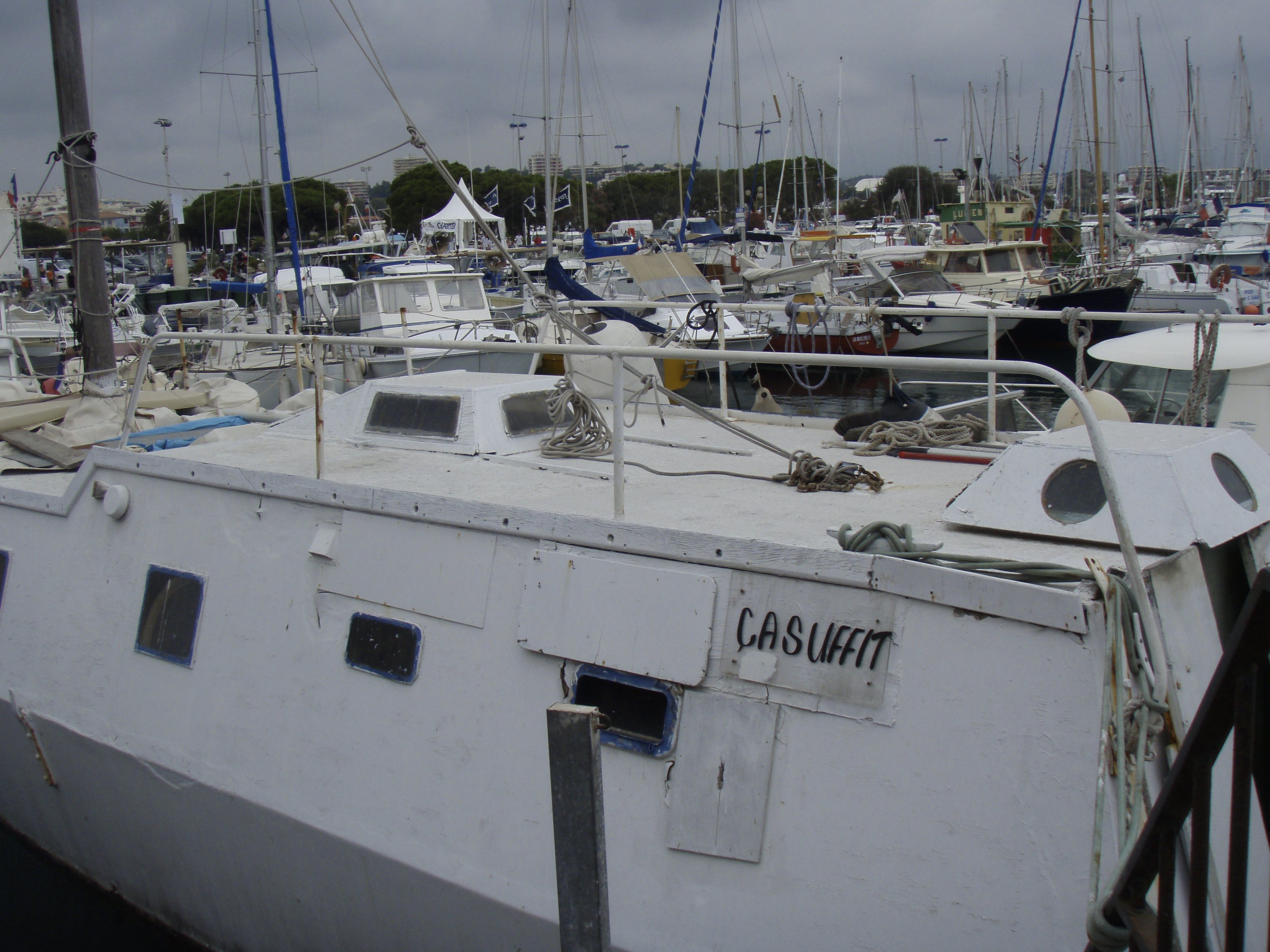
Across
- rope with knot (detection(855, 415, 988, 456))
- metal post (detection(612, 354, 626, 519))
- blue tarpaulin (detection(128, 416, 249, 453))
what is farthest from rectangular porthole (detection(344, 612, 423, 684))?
rope with knot (detection(855, 415, 988, 456))

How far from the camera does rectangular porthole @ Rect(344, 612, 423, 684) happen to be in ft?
15.3

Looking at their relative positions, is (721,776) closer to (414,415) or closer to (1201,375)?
(414,415)

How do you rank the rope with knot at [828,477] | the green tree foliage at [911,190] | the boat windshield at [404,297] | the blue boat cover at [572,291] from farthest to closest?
the green tree foliage at [911,190]
the boat windshield at [404,297]
the blue boat cover at [572,291]
the rope with knot at [828,477]

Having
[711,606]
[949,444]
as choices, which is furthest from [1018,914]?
[949,444]

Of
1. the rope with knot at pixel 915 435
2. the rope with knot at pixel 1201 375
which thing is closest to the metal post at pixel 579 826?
the rope with knot at pixel 915 435

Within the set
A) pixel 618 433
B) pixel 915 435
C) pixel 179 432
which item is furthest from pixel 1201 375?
pixel 179 432

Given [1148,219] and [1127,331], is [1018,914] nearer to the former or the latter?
[1127,331]

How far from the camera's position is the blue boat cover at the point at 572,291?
17.5 meters

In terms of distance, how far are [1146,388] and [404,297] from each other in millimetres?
15245

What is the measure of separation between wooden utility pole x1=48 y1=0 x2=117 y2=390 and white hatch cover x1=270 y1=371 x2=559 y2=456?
320cm

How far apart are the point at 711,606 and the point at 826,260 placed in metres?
23.8

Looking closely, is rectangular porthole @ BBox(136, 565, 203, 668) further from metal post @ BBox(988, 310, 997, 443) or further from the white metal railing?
metal post @ BBox(988, 310, 997, 443)

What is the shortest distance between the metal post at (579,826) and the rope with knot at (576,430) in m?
2.86

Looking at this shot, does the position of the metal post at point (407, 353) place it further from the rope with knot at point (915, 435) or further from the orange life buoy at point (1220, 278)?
→ the orange life buoy at point (1220, 278)
